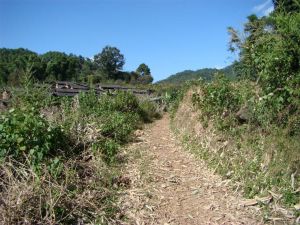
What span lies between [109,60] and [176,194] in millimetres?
66774

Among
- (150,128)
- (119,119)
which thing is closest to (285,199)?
(119,119)

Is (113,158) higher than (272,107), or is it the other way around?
(272,107)

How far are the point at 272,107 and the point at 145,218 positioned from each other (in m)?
3.02

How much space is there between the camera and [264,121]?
251 inches

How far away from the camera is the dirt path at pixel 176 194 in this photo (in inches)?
193

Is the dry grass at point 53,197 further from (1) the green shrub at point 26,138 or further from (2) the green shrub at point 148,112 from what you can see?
(2) the green shrub at point 148,112

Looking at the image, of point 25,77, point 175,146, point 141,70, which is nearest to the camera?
point 25,77

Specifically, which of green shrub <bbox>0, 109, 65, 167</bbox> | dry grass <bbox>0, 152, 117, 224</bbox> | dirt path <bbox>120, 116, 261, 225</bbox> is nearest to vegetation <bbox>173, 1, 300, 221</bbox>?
dirt path <bbox>120, 116, 261, 225</bbox>

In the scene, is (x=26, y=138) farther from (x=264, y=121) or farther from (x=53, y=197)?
(x=264, y=121)

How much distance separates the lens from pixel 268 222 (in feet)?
15.2

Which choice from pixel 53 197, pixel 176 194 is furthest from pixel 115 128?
pixel 53 197

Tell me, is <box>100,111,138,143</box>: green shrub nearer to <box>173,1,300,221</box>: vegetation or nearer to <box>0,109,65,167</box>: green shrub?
<box>173,1,300,221</box>: vegetation

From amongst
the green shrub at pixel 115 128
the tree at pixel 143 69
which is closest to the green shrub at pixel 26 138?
the green shrub at pixel 115 128

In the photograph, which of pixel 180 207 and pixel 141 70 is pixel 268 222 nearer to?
pixel 180 207
